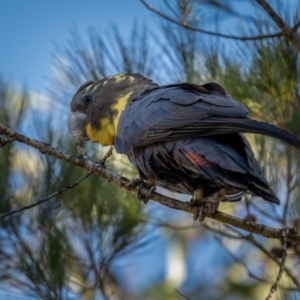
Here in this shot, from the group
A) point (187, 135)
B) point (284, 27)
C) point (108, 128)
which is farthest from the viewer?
point (284, 27)

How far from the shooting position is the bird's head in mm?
2273

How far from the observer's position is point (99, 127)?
2.29 m

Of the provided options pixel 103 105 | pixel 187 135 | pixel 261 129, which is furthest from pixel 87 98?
pixel 261 129

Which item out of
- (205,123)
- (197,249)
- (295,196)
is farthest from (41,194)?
(197,249)

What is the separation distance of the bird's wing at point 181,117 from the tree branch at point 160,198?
0.12m

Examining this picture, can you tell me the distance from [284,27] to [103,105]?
0.70 meters

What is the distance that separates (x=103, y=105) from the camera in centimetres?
231

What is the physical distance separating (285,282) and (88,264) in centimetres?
79

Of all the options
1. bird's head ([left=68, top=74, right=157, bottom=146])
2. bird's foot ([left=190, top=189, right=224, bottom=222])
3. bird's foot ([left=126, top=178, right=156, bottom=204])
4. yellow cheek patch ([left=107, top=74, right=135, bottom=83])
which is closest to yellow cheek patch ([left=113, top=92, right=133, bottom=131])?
bird's head ([left=68, top=74, right=157, bottom=146])

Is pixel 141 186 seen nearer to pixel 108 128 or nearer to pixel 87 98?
pixel 108 128

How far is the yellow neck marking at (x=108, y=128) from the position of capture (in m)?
2.26

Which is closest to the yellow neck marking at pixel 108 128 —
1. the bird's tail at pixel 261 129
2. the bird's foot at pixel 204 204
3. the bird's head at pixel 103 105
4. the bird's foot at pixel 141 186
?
the bird's head at pixel 103 105

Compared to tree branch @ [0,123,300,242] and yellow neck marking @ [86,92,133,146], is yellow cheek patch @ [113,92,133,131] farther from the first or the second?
tree branch @ [0,123,300,242]

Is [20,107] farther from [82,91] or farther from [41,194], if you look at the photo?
[82,91]
